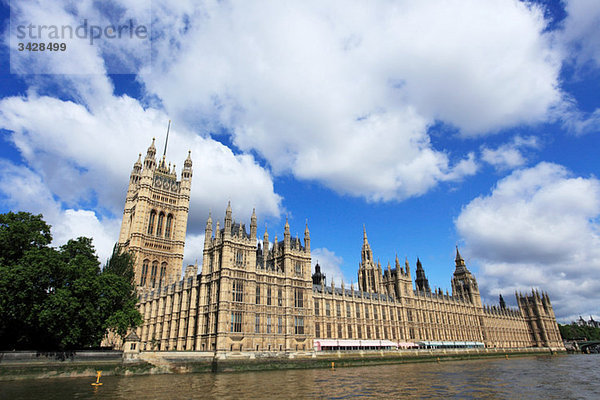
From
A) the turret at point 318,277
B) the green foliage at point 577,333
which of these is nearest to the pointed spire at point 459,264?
the turret at point 318,277

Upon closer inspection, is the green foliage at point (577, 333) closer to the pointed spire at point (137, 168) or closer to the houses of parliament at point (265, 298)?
the houses of parliament at point (265, 298)

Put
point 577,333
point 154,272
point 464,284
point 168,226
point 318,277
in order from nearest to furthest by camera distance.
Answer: point 318,277, point 154,272, point 168,226, point 464,284, point 577,333

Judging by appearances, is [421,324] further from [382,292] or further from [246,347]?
[246,347]

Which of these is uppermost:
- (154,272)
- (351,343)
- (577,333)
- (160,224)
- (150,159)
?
(150,159)

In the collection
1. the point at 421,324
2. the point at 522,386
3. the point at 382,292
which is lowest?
the point at 522,386

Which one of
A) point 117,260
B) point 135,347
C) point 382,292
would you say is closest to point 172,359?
point 135,347

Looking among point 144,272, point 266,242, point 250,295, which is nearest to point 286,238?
point 266,242

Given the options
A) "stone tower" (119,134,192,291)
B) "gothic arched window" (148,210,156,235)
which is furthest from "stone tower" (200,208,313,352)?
"gothic arched window" (148,210,156,235)

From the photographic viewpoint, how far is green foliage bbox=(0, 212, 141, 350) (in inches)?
1615

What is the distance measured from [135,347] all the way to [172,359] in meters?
4.93

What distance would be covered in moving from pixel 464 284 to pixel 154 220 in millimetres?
111199

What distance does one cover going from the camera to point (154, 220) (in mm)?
121062

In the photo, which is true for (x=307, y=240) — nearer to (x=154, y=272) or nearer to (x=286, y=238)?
(x=286, y=238)

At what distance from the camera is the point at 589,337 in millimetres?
192750
